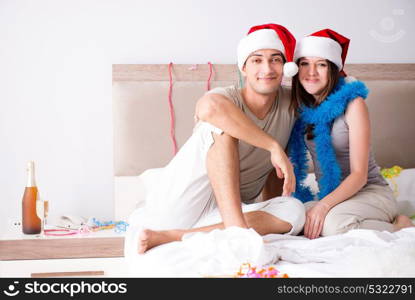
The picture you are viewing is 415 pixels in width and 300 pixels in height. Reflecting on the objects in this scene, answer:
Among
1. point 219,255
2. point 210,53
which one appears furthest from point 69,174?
point 219,255

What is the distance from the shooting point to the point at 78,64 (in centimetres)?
296

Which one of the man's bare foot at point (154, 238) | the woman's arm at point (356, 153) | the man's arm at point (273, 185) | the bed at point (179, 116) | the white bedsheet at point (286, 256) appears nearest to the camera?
the white bedsheet at point (286, 256)

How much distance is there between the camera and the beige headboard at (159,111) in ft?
9.43

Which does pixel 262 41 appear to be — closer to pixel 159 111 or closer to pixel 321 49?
pixel 321 49

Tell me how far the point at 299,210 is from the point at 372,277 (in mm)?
608

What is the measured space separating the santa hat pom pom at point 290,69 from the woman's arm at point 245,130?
0.25 m

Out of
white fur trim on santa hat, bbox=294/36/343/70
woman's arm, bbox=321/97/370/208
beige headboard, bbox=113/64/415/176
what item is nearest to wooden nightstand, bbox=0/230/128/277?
beige headboard, bbox=113/64/415/176

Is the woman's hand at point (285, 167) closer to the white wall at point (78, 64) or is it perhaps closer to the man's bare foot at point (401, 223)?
the man's bare foot at point (401, 223)

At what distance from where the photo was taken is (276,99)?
2.20 m

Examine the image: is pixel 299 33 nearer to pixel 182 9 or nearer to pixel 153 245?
pixel 182 9

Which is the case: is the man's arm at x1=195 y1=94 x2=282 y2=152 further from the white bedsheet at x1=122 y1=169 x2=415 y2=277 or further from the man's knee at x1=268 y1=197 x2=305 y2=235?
the white bedsheet at x1=122 y1=169 x2=415 y2=277

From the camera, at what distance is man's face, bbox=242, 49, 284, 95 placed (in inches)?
81.7

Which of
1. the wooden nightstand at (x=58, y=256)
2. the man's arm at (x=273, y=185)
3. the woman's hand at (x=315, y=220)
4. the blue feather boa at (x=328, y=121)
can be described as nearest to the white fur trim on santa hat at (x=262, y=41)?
the blue feather boa at (x=328, y=121)

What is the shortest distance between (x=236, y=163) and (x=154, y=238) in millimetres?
393
